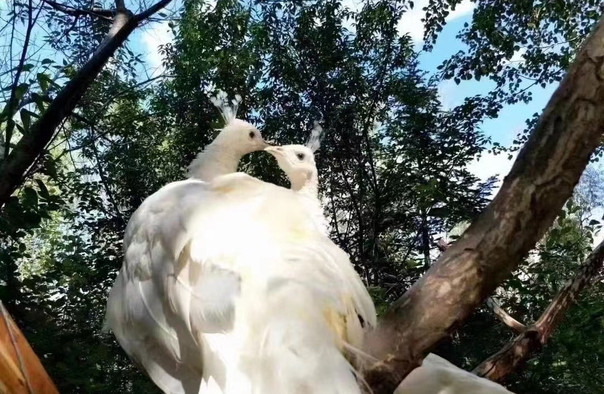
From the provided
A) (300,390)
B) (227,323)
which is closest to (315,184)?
(227,323)

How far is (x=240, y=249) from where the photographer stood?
4.14 ft

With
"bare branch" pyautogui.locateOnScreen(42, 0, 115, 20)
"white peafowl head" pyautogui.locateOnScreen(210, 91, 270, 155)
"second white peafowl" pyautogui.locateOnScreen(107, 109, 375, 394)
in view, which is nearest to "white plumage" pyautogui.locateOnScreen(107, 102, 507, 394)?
"second white peafowl" pyautogui.locateOnScreen(107, 109, 375, 394)

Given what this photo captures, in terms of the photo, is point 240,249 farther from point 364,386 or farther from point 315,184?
point 315,184

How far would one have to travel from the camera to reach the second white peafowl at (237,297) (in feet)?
3.48

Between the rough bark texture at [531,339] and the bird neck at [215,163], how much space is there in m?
0.93

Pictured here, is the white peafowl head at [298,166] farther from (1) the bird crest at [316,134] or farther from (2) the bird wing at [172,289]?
(1) the bird crest at [316,134]

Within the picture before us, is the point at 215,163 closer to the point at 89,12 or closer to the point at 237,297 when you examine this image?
the point at 237,297

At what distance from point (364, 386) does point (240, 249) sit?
0.35 m

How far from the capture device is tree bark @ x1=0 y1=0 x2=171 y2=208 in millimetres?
2104

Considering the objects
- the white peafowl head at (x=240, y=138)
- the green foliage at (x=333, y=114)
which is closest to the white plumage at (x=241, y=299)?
the white peafowl head at (x=240, y=138)

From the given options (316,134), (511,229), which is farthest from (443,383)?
(316,134)

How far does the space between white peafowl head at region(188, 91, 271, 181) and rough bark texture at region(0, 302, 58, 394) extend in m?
1.11

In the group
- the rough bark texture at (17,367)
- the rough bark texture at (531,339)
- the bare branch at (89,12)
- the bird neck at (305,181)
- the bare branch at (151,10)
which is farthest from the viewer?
the bare branch at (89,12)

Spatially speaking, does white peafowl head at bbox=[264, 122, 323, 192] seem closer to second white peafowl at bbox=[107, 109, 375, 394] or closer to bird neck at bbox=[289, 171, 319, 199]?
bird neck at bbox=[289, 171, 319, 199]
